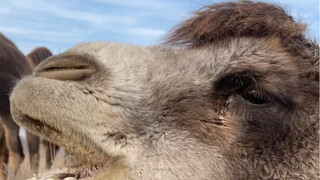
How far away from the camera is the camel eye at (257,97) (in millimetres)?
2896

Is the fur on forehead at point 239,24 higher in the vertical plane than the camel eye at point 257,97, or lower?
higher

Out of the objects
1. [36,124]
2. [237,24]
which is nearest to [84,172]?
[36,124]

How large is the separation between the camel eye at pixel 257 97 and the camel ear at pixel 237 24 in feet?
1.27

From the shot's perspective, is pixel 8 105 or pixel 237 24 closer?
pixel 237 24

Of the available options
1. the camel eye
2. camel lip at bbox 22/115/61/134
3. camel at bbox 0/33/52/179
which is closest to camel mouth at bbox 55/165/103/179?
camel lip at bbox 22/115/61/134

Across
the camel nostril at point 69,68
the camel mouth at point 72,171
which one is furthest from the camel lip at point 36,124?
the camel nostril at point 69,68

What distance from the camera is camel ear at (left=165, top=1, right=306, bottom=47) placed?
311 centimetres

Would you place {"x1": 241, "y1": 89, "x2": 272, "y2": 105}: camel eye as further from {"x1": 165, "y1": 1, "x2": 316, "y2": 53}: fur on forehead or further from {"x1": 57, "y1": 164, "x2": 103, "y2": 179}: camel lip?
{"x1": 57, "y1": 164, "x2": 103, "y2": 179}: camel lip

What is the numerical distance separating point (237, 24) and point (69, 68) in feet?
3.40

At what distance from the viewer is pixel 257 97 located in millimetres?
2928

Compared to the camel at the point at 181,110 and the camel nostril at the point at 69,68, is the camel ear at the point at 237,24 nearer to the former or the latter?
the camel at the point at 181,110

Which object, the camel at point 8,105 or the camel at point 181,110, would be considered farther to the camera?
the camel at point 8,105

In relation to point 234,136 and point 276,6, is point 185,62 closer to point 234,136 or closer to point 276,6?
point 234,136

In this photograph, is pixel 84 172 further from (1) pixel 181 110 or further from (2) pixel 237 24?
(2) pixel 237 24
